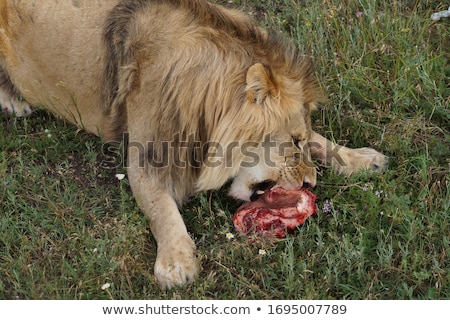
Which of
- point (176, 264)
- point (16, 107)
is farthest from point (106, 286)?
point (16, 107)

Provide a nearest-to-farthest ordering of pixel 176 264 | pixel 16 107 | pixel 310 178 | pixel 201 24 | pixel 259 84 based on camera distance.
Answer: pixel 259 84 → pixel 176 264 → pixel 201 24 → pixel 310 178 → pixel 16 107

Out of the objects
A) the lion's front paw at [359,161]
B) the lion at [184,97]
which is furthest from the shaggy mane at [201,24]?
the lion's front paw at [359,161]

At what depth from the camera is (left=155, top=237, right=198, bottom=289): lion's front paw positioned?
3395 millimetres

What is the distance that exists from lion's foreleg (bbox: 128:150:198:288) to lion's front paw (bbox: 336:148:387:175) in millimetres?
1059

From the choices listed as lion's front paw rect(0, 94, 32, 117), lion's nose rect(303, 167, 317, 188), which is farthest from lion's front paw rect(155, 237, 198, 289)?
lion's front paw rect(0, 94, 32, 117)

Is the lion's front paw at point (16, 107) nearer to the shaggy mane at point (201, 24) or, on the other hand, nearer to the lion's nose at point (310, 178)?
the shaggy mane at point (201, 24)

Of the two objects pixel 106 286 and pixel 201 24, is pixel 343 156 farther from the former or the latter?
pixel 106 286

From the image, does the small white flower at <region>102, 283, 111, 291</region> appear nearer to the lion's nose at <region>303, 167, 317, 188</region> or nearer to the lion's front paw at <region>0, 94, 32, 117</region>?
the lion's nose at <region>303, 167, 317, 188</region>

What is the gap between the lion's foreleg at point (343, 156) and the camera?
4.07m

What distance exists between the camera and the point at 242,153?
136 inches

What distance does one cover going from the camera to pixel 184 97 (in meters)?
3.47

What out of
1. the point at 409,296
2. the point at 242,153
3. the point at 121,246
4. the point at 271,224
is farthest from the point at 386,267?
the point at 121,246

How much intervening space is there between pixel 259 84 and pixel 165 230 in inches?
36.4

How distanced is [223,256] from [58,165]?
4.21 ft
